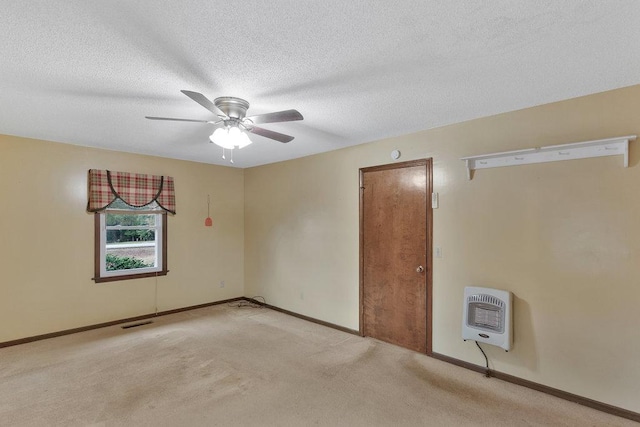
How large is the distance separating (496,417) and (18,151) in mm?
5402

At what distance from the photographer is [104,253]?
4.29 meters

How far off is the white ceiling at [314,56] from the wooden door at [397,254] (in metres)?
0.84

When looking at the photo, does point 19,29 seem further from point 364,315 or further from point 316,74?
point 364,315

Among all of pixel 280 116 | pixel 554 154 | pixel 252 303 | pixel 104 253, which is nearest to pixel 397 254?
pixel 554 154

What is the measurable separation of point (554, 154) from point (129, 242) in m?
5.14

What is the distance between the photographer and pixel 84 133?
351cm

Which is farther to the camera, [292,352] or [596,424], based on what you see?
[292,352]

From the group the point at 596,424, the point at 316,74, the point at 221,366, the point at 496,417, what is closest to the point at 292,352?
the point at 221,366

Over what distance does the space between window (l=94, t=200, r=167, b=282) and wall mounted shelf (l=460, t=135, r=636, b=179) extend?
4286 millimetres

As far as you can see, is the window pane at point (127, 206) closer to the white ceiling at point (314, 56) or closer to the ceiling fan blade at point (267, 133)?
the white ceiling at point (314, 56)

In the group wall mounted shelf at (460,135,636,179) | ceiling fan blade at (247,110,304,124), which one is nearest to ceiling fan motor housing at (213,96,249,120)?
ceiling fan blade at (247,110,304,124)

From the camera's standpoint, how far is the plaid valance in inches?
163

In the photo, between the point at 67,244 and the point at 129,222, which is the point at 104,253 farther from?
the point at 129,222

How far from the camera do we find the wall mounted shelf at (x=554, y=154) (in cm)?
228
